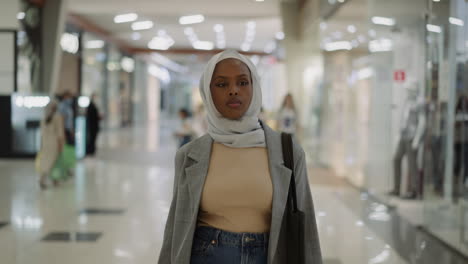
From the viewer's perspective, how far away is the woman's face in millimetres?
2102

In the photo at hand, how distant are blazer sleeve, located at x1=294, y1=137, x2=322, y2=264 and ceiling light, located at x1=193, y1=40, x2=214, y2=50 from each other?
90.7 feet

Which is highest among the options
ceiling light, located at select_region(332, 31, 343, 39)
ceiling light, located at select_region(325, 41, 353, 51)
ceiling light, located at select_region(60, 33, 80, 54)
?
ceiling light, located at select_region(60, 33, 80, 54)

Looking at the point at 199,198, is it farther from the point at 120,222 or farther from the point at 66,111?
the point at 66,111

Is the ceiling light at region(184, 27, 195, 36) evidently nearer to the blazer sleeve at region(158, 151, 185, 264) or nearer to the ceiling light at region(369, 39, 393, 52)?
the ceiling light at region(369, 39, 393, 52)

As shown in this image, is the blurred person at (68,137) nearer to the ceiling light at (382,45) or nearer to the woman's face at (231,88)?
the ceiling light at (382,45)

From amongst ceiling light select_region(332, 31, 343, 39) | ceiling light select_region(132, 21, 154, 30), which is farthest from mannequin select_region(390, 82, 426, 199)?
ceiling light select_region(132, 21, 154, 30)

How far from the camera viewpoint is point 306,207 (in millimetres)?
2197

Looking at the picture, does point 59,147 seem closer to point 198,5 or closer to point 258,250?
point 198,5

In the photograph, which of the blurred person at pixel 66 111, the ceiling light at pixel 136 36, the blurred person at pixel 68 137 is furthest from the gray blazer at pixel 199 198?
the ceiling light at pixel 136 36

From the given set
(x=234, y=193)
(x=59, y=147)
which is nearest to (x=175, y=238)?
(x=234, y=193)

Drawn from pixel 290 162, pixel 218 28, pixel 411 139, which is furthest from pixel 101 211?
pixel 218 28

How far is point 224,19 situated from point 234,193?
18.1 meters

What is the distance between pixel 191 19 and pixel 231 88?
18.4 meters

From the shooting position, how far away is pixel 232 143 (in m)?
2.15
